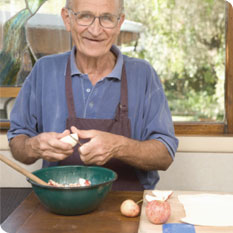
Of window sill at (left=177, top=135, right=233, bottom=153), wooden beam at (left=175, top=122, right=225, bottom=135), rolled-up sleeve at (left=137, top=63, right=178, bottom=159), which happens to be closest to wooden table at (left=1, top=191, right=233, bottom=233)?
rolled-up sleeve at (left=137, top=63, right=178, bottom=159)

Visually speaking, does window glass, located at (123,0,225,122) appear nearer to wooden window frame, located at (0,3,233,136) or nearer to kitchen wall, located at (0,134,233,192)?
wooden window frame, located at (0,3,233,136)

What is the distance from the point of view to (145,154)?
169cm

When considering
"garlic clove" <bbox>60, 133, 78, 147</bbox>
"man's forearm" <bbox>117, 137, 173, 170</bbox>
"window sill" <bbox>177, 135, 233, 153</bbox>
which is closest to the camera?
"garlic clove" <bbox>60, 133, 78, 147</bbox>

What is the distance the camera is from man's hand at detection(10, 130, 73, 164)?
147cm

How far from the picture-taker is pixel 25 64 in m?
2.92

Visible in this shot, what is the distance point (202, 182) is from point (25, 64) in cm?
150

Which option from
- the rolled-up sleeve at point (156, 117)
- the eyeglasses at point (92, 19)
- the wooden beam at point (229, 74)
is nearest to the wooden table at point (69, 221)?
the rolled-up sleeve at point (156, 117)

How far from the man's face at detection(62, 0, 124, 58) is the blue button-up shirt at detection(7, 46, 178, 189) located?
0.12 meters

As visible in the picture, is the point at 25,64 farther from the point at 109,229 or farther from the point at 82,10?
the point at 109,229

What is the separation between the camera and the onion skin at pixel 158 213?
3.97ft

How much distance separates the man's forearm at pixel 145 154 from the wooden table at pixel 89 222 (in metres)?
0.27

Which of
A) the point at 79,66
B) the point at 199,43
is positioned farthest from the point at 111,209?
the point at 199,43

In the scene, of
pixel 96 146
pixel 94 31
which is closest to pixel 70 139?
pixel 96 146

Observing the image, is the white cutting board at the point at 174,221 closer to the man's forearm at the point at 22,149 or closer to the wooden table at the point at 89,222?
the wooden table at the point at 89,222
